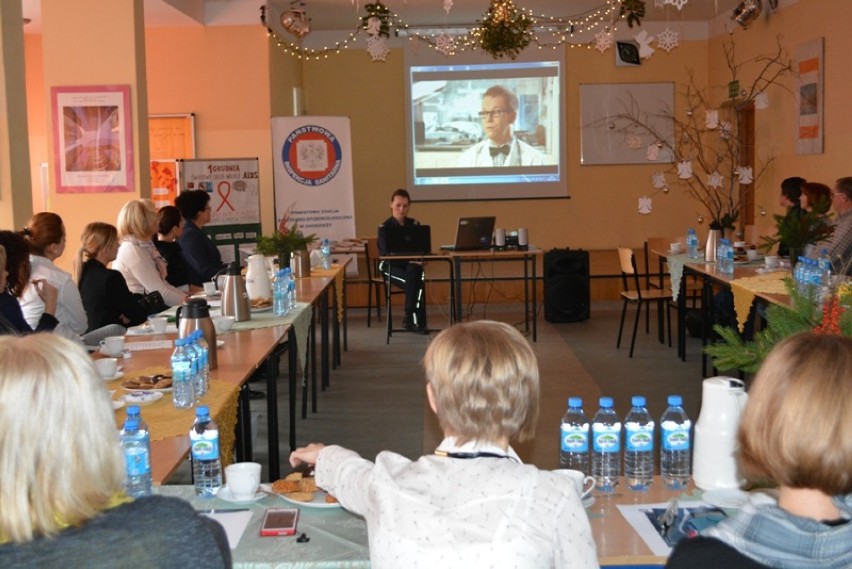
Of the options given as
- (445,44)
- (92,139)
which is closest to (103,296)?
(92,139)

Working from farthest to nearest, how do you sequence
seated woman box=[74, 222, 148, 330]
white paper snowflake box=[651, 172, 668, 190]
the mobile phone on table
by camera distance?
white paper snowflake box=[651, 172, 668, 190] < seated woman box=[74, 222, 148, 330] < the mobile phone on table

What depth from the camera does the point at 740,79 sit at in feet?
35.1

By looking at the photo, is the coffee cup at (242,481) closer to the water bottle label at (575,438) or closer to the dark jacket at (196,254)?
the water bottle label at (575,438)

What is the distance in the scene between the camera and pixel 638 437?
2.46 m

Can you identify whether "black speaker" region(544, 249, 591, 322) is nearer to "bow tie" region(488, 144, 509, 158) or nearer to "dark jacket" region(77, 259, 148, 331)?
"bow tie" region(488, 144, 509, 158)

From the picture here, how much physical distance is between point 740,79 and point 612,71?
4.97 ft

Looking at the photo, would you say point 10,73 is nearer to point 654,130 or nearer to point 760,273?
point 760,273

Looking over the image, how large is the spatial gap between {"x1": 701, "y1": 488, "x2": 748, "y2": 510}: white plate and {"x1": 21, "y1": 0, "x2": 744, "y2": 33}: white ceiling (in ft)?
26.0

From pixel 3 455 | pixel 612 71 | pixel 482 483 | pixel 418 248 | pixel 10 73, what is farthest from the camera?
pixel 612 71

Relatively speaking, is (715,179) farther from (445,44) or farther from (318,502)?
(318,502)

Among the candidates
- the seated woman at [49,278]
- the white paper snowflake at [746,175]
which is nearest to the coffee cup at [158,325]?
the seated woman at [49,278]

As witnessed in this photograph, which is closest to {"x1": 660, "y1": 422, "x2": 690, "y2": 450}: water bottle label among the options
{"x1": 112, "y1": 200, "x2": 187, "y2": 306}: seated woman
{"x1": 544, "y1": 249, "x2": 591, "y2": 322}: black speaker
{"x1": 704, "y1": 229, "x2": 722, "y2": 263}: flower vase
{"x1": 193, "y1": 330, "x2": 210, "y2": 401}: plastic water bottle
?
{"x1": 193, "y1": 330, "x2": 210, "y2": 401}: plastic water bottle

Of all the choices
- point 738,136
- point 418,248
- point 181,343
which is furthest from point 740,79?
point 181,343

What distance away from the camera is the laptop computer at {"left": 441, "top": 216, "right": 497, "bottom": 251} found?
9.04 meters
